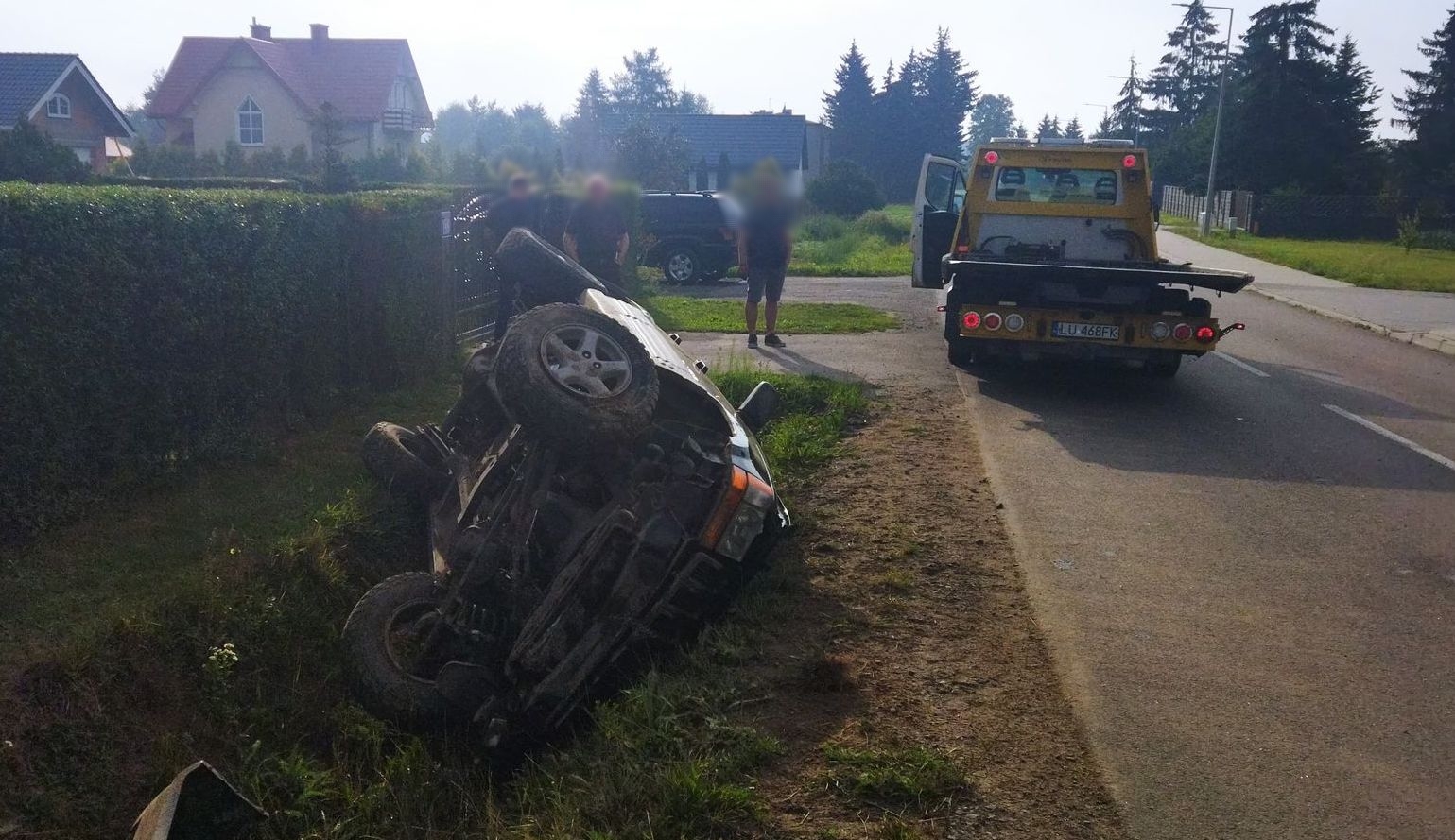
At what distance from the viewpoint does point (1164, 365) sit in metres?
11.9

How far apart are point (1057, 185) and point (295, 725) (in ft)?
34.2

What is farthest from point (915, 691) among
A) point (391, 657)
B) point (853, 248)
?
point (853, 248)

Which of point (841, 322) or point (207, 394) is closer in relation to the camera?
point (207, 394)

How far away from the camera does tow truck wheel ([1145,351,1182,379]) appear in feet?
36.9

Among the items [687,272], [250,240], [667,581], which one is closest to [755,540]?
[667,581]

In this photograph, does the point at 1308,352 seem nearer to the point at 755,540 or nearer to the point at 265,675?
the point at 755,540

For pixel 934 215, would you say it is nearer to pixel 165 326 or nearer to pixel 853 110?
pixel 165 326

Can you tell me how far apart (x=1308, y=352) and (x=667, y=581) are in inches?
486

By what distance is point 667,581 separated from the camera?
5.29 meters

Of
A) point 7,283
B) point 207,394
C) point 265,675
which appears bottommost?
point 265,675

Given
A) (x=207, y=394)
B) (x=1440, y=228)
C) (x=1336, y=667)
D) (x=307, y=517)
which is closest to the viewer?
(x=1336, y=667)

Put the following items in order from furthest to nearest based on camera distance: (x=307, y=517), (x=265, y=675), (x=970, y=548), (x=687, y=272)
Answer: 1. (x=687, y=272)
2. (x=307, y=517)
3. (x=970, y=548)
4. (x=265, y=675)

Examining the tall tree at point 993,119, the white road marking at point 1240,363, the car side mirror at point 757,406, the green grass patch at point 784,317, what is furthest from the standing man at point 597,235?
the tall tree at point 993,119

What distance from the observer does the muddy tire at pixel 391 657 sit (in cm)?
537
